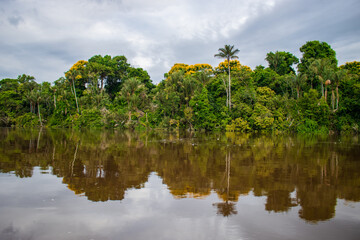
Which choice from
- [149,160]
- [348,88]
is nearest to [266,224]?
[149,160]

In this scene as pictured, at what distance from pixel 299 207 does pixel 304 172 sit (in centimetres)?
361

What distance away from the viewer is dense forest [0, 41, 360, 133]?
36.1 meters

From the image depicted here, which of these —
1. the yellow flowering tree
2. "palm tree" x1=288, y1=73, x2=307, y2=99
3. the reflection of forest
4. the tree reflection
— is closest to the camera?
the tree reflection

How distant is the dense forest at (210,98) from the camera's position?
36.1 metres

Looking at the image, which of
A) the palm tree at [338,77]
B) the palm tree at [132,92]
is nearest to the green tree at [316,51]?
the palm tree at [338,77]

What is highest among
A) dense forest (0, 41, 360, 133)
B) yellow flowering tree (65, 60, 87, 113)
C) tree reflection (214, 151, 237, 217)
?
yellow flowering tree (65, 60, 87, 113)

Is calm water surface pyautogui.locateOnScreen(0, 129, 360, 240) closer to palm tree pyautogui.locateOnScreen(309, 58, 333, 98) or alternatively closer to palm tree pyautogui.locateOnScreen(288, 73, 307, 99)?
palm tree pyautogui.locateOnScreen(309, 58, 333, 98)

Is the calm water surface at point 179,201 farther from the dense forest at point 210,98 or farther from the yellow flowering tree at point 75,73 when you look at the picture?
the yellow flowering tree at point 75,73

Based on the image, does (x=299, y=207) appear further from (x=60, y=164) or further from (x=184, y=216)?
(x=60, y=164)

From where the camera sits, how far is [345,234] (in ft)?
13.8

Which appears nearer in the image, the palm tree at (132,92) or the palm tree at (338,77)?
the palm tree at (338,77)

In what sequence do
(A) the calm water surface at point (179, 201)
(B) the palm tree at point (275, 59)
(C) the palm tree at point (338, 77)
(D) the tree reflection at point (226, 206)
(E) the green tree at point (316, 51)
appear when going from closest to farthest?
(A) the calm water surface at point (179, 201)
(D) the tree reflection at point (226, 206)
(C) the palm tree at point (338, 77)
(E) the green tree at point (316, 51)
(B) the palm tree at point (275, 59)

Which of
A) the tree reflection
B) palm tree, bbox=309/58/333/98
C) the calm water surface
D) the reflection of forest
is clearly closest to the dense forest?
palm tree, bbox=309/58/333/98

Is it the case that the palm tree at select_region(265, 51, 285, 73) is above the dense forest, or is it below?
above
